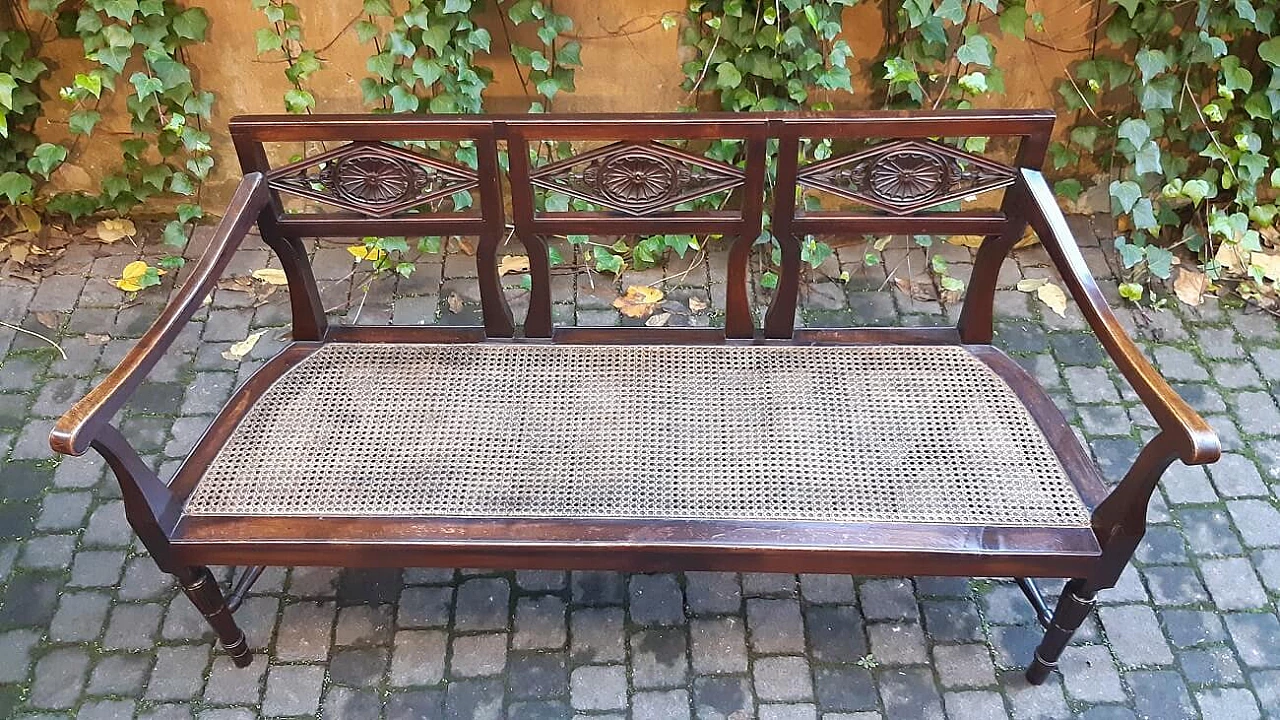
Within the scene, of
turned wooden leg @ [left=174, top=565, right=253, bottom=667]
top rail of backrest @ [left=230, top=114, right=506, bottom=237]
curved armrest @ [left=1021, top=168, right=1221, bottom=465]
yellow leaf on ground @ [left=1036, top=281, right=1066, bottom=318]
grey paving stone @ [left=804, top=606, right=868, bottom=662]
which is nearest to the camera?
curved armrest @ [left=1021, top=168, right=1221, bottom=465]

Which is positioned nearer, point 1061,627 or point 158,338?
point 158,338

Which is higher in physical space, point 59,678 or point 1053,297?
point 1053,297

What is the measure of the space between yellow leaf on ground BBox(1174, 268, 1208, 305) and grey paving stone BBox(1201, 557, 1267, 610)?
1.29 metres

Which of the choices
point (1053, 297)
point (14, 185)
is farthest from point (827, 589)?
point (14, 185)

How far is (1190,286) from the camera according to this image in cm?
385

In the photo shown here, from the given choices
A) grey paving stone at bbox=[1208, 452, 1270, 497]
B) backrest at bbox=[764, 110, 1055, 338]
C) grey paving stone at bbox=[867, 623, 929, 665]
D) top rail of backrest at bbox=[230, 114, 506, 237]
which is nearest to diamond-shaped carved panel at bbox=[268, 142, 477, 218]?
top rail of backrest at bbox=[230, 114, 506, 237]

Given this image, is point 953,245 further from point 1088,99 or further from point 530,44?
point 530,44

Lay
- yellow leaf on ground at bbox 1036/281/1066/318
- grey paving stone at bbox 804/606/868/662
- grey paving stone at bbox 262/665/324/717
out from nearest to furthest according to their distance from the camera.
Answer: grey paving stone at bbox 262/665/324/717, grey paving stone at bbox 804/606/868/662, yellow leaf on ground at bbox 1036/281/1066/318

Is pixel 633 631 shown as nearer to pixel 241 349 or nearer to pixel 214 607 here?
pixel 214 607

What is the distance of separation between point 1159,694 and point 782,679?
41.8 inches

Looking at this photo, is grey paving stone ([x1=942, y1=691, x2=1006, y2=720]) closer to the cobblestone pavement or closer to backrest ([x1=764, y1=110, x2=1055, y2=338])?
the cobblestone pavement

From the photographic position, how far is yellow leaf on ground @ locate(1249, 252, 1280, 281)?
3822 mm

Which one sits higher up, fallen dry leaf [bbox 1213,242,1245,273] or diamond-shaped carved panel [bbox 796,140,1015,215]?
diamond-shaped carved panel [bbox 796,140,1015,215]

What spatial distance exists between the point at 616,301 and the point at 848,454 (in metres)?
1.62
